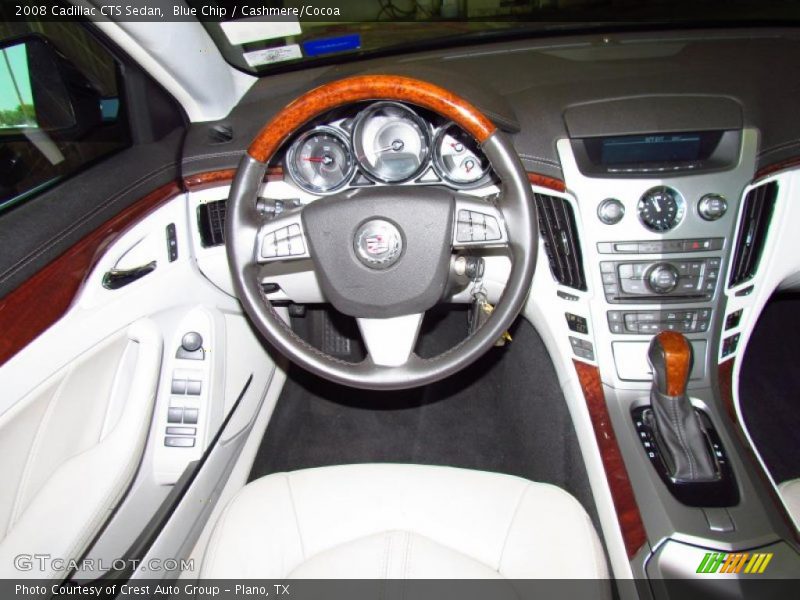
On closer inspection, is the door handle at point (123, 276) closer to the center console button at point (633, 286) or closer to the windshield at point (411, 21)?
the windshield at point (411, 21)

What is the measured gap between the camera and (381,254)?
1197mm

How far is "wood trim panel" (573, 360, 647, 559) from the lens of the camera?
1325 mm

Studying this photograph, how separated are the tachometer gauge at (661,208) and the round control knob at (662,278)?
0.32ft

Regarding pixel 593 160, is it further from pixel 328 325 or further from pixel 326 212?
pixel 328 325

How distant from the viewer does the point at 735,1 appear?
5.39 ft

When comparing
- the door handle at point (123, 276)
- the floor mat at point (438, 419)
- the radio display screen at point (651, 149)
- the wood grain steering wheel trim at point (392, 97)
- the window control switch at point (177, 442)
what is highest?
the wood grain steering wheel trim at point (392, 97)

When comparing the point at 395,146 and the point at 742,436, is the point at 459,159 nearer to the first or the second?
the point at 395,146

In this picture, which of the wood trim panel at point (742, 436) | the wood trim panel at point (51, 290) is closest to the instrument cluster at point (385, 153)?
the wood trim panel at point (51, 290)

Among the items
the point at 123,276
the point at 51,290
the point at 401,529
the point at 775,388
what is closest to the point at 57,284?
the point at 51,290

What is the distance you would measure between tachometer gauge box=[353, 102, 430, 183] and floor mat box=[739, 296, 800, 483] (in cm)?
159

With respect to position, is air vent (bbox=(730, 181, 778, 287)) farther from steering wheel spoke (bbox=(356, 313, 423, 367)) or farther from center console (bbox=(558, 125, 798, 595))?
steering wheel spoke (bbox=(356, 313, 423, 367))

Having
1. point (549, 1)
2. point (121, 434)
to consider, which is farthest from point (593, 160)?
point (121, 434)

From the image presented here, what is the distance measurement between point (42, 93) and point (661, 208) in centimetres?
157

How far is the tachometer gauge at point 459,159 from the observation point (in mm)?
1462
